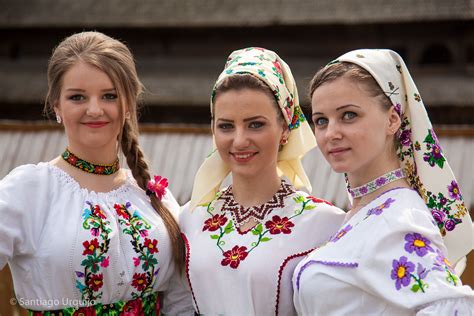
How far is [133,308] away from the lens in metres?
2.78

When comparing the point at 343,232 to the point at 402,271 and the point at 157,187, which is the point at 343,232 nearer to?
the point at 402,271

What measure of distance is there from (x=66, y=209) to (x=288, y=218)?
830 millimetres

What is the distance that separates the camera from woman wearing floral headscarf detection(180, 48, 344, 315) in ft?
8.50

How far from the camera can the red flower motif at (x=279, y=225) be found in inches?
105

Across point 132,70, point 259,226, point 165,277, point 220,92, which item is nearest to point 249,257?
point 259,226

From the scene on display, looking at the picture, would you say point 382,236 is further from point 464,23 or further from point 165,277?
point 464,23

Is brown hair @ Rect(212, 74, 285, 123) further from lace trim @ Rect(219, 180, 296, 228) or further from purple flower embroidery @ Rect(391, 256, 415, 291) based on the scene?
purple flower embroidery @ Rect(391, 256, 415, 291)

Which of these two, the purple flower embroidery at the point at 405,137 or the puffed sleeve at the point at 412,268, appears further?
the purple flower embroidery at the point at 405,137

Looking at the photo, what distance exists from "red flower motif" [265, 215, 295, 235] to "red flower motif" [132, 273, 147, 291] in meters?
0.52

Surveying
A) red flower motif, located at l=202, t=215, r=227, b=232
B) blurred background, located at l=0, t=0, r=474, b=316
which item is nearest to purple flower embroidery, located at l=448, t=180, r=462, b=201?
red flower motif, located at l=202, t=215, r=227, b=232

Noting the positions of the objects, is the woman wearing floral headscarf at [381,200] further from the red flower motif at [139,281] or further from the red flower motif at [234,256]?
the red flower motif at [139,281]

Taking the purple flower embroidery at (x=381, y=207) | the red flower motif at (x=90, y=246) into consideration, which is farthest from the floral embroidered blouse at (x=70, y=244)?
the purple flower embroidery at (x=381, y=207)

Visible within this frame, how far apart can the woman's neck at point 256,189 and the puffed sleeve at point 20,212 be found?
74 cm

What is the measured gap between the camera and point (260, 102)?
105 inches
